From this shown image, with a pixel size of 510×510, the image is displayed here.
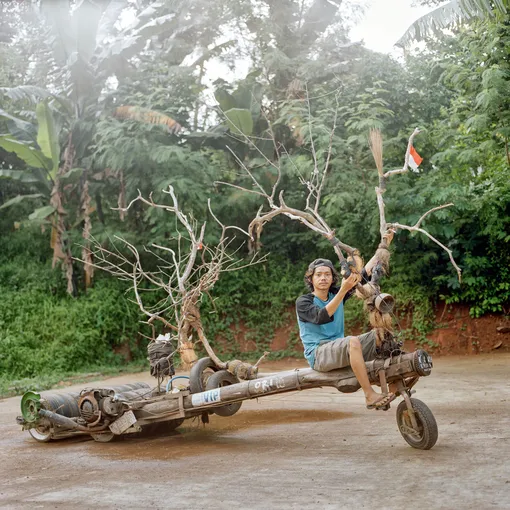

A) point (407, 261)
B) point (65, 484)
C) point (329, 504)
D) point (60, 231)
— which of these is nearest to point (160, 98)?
point (60, 231)

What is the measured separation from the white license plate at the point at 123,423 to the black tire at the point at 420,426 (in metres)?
2.31

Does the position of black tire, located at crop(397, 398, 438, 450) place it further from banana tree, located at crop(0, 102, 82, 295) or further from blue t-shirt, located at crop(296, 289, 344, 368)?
banana tree, located at crop(0, 102, 82, 295)

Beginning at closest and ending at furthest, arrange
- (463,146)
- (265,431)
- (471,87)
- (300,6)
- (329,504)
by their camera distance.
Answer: (329,504), (265,431), (471,87), (463,146), (300,6)

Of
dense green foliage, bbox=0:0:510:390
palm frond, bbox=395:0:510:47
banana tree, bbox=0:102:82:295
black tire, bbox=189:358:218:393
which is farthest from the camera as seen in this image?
banana tree, bbox=0:102:82:295

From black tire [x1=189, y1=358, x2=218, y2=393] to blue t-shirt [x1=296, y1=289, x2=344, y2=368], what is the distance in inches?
53.0

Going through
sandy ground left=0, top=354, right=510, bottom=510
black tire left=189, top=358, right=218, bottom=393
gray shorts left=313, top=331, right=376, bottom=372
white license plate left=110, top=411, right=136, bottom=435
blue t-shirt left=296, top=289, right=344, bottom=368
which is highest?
blue t-shirt left=296, top=289, right=344, bottom=368

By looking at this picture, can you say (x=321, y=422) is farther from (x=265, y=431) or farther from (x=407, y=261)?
(x=407, y=261)

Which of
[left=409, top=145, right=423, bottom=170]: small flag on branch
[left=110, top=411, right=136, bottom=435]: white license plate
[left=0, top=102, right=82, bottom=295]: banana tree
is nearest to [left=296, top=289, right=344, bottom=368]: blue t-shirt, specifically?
[left=409, top=145, right=423, bottom=170]: small flag on branch

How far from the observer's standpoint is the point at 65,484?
183 inches

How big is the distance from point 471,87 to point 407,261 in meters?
3.63

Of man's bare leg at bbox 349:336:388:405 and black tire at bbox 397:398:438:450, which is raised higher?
man's bare leg at bbox 349:336:388:405

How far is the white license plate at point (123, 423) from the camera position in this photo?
5879 mm

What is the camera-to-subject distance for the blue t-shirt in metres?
5.23

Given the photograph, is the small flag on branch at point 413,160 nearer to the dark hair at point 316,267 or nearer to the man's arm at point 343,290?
the dark hair at point 316,267
